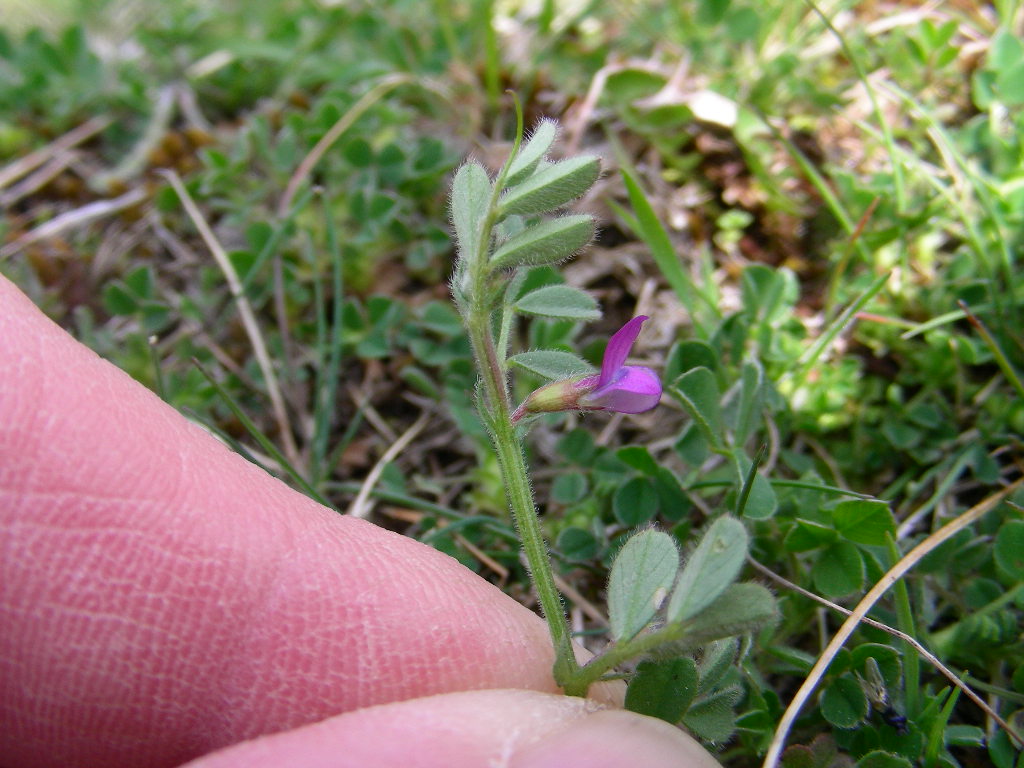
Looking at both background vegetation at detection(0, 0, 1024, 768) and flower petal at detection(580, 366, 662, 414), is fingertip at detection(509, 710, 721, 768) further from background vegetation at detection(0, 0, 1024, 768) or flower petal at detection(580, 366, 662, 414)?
flower petal at detection(580, 366, 662, 414)

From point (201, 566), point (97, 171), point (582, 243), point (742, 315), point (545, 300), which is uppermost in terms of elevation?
point (97, 171)

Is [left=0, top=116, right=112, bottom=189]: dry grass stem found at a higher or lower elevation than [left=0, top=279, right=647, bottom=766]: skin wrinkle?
higher

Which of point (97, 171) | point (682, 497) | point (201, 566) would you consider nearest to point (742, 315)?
point (682, 497)

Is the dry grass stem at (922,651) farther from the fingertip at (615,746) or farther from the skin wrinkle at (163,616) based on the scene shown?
the skin wrinkle at (163,616)

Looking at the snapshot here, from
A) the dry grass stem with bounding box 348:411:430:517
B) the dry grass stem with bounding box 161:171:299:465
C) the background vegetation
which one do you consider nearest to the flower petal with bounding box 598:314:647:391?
the background vegetation

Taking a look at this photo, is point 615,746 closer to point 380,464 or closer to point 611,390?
point 611,390

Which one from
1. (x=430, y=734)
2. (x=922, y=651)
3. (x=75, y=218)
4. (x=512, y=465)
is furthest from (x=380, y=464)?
(x=75, y=218)

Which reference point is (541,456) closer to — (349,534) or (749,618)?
(349,534)
